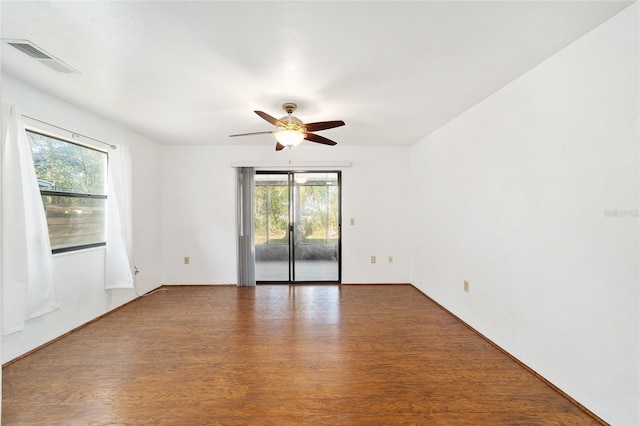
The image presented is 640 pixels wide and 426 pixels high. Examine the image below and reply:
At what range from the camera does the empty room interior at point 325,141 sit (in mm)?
1646

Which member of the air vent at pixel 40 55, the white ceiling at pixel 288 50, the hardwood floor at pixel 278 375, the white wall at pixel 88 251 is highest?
the air vent at pixel 40 55

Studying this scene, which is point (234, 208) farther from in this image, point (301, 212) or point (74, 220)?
point (74, 220)

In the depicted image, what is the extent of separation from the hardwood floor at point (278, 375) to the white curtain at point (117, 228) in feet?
1.49

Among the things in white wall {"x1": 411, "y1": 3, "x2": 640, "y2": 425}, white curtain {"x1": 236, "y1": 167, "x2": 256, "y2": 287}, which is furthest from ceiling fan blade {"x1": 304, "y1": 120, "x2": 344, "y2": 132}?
white curtain {"x1": 236, "y1": 167, "x2": 256, "y2": 287}

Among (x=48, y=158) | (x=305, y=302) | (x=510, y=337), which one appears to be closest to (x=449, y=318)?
(x=510, y=337)

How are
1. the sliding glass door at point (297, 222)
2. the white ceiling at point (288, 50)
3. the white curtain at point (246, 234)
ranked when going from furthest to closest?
the sliding glass door at point (297, 222), the white curtain at point (246, 234), the white ceiling at point (288, 50)

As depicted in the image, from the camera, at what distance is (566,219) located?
1927mm

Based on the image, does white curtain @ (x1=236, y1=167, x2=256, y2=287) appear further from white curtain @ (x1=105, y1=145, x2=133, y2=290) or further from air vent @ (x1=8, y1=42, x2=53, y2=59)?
air vent @ (x1=8, y1=42, x2=53, y2=59)

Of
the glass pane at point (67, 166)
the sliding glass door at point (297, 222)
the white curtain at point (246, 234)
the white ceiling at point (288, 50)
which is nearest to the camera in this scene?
the white ceiling at point (288, 50)

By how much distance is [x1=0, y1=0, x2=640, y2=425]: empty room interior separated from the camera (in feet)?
5.40

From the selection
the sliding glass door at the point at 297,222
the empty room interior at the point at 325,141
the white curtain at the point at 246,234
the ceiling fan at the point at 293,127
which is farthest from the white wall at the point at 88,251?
the ceiling fan at the point at 293,127

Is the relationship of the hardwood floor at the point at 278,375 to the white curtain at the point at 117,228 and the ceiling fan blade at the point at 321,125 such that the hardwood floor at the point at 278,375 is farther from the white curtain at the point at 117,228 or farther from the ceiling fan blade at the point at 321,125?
the ceiling fan blade at the point at 321,125

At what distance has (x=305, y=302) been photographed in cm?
380

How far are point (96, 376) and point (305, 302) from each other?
2197 millimetres
